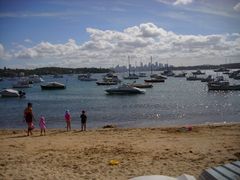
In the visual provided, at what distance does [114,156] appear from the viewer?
13.3 m

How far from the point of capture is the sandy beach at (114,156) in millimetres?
11086

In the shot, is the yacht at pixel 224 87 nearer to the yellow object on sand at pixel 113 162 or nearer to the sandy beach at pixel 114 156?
the sandy beach at pixel 114 156

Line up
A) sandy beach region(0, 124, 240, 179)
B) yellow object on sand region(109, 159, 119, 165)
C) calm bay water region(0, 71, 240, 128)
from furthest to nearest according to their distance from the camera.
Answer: calm bay water region(0, 71, 240, 128) < yellow object on sand region(109, 159, 119, 165) < sandy beach region(0, 124, 240, 179)

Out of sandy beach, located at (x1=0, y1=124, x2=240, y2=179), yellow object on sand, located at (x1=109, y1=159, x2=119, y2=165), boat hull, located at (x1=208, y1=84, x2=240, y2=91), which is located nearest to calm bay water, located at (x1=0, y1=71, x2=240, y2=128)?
boat hull, located at (x1=208, y1=84, x2=240, y2=91)

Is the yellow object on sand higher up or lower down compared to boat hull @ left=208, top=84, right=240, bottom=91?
higher up

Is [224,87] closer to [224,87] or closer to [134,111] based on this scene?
[224,87]

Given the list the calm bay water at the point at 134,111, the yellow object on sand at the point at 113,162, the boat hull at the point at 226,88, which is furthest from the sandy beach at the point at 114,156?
the boat hull at the point at 226,88

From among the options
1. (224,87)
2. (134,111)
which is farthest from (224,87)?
(134,111)

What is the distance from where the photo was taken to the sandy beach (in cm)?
1109

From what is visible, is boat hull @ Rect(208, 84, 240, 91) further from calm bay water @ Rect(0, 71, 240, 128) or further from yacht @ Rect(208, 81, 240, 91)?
calm bay water @ Rect(0, 71, 240, 128)

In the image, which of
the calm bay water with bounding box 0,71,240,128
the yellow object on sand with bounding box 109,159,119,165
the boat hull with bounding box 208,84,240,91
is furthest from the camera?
the boat hull with bounding box 208,84,240,91

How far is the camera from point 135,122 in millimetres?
32875

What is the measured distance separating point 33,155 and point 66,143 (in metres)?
3.03

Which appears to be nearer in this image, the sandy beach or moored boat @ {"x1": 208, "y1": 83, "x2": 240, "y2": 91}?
the sandy beach
